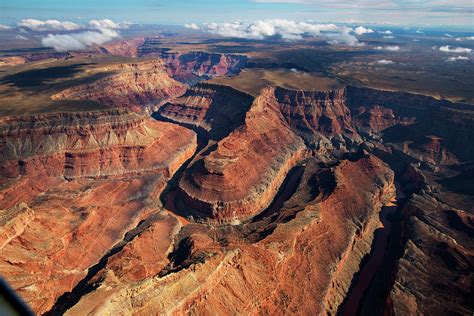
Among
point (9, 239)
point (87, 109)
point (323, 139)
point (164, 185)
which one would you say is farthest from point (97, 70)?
point (9, 239)

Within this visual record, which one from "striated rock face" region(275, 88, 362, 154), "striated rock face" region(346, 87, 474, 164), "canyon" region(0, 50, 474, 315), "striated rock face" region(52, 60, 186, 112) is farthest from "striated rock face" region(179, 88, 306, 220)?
"striated rock face" region(52, 60, 186, 112)

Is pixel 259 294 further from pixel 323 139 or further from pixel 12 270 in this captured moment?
pixel 323 139

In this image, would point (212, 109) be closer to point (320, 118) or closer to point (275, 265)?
point (320, 118)

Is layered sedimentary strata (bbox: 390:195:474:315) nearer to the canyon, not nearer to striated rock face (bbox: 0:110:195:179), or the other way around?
the canyon

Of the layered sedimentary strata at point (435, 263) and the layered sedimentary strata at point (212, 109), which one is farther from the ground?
the layered sedimentary strata at point (212, 109)

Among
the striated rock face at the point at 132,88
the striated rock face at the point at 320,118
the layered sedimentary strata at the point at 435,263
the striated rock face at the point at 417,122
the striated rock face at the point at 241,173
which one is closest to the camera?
the layered sedimentary strata at the point at 435,263

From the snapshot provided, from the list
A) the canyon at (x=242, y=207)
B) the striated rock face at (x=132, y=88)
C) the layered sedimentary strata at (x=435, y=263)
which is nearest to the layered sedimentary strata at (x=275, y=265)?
the canyon at (x=242, y=207)

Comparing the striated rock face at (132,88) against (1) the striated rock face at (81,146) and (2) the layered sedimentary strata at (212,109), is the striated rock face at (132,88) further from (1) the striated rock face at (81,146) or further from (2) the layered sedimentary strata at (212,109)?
(1) the striated rock face at (81,146)
